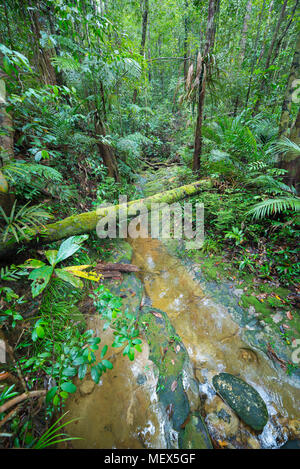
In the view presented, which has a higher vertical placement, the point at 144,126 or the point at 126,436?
the point at 144,126

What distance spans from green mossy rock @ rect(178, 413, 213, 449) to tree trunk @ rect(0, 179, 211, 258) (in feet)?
8.63

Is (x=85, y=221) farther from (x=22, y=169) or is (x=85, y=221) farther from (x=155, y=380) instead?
(x=155, y=380)

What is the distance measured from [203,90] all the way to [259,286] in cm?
397

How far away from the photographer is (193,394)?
6.35 ft

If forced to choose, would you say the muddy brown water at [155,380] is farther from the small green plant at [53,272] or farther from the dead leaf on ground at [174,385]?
the small green plant at [53,272]

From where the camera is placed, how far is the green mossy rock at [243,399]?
176 cm

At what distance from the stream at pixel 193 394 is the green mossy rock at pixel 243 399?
2.0 inches

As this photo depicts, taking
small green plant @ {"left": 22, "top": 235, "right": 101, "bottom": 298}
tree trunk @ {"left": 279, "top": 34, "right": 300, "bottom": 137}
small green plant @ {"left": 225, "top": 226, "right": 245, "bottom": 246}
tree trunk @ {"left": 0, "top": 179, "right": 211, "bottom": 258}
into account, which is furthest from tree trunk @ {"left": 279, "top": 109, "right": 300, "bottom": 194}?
small green plant @ {"left": 22, "top": 235, "right": 101, "bottom": 298}

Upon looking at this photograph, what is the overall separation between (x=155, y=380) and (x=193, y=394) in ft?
1.35

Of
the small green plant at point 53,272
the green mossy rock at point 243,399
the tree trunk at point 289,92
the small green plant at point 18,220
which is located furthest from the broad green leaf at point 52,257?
the tree trunk at point 289,92

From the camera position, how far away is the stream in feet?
5.38

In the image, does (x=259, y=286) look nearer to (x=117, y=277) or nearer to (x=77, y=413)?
(x=117, y=277)

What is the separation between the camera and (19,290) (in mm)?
2219
